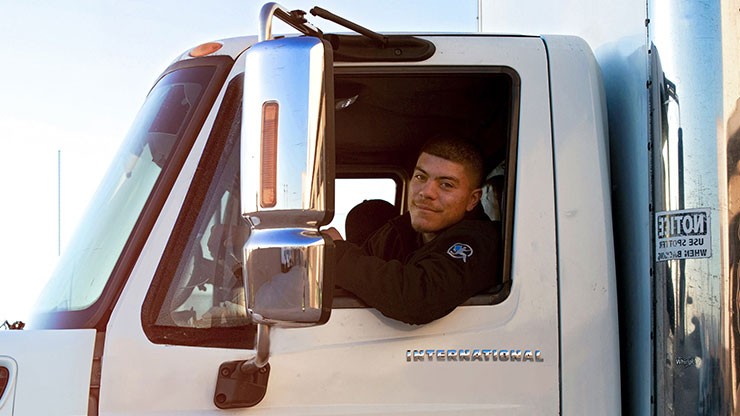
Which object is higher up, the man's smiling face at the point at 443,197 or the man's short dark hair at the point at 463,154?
the man's short dark hair at the point at 463,154

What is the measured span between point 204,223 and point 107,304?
0.33 meters

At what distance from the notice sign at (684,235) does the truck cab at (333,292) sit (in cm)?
16

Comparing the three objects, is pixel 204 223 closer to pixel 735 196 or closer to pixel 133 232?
pixel 133 232

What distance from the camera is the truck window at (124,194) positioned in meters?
2.43

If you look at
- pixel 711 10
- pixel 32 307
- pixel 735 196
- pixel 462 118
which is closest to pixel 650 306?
pixel 735 196

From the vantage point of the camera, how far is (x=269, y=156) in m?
1.94

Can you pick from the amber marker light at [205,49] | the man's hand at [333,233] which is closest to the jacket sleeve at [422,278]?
the man's hand at [333,233]

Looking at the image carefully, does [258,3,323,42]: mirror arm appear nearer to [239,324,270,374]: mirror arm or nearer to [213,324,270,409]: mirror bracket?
[239,324,270,374]: mirror arm

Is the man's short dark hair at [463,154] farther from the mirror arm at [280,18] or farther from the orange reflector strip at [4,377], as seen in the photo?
the orange reflector strip at [4,377]

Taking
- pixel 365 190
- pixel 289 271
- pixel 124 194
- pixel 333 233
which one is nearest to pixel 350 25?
pixel 333 233

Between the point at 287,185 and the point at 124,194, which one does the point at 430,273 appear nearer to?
the point at 287,185

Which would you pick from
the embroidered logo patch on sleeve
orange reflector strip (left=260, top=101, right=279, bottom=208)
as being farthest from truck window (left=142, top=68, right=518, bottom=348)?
orange reflector strip (left=260, top=101, right=279, bottom=208)

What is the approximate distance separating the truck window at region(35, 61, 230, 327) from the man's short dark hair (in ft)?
2.51

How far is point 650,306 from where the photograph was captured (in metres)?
2.44
